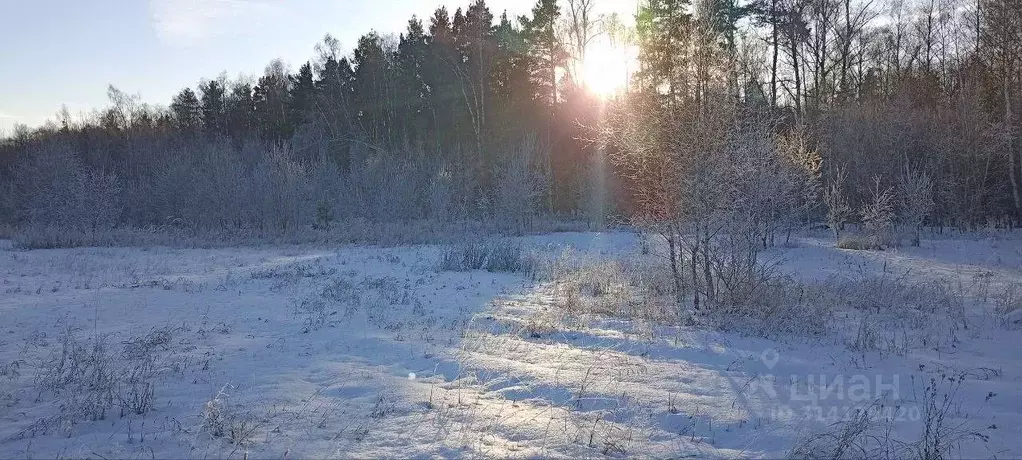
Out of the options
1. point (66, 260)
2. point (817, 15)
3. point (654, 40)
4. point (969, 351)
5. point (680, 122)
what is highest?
point (817, 15)

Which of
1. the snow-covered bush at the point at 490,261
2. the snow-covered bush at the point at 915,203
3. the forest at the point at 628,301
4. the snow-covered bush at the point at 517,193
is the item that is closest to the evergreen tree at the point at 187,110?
the forest at the point at 628,301

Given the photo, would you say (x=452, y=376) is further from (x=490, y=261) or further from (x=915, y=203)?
(x=915, y=203)

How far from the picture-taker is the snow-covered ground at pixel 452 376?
4461mm

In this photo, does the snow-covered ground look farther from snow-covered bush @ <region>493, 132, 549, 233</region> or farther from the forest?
snow-covered bush @ <region>493, 132, 549, 233</region>

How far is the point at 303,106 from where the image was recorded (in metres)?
46.8

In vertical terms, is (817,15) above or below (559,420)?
above

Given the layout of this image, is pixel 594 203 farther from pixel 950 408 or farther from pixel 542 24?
pixel 950 408

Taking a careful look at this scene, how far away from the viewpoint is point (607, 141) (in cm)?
1367

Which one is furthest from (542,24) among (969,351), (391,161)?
(969,351)

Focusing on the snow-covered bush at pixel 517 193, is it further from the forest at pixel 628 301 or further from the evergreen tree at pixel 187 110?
the evergreen tree at pixel 187 110

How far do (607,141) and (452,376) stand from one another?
8.74 m

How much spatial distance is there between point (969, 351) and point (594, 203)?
25.8 metres

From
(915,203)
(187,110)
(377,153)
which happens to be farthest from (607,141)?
(187,110)

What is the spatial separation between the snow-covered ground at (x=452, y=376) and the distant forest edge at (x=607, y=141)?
11.0 feet
